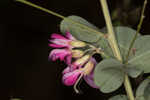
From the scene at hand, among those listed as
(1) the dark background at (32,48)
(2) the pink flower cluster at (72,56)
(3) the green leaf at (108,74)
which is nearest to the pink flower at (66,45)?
(2) the pink flower cluster at (72,56)

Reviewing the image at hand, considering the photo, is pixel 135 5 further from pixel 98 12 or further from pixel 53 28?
pixel 53 28

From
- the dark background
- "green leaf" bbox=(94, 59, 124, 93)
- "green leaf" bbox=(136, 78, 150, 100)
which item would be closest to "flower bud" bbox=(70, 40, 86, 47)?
"green leaf" bbox=(94, 59, 124, 93)

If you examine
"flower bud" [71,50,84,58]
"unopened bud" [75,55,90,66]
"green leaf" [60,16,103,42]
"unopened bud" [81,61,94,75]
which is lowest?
"unopened bud" [81,61,94,75]

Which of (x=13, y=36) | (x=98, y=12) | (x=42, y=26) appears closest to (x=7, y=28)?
(x=13, y=36)

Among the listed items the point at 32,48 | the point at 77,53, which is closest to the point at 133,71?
the point at 77,53

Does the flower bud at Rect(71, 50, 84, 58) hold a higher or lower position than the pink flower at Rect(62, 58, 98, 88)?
higher

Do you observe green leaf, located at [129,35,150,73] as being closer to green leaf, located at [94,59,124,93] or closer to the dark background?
green leaf, located at [94,59,124,93]

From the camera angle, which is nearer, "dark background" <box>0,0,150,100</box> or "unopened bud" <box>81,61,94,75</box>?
"unopened bud" <box>81,61,94,75</box>

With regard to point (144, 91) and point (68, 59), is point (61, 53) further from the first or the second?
point (144, 91)
